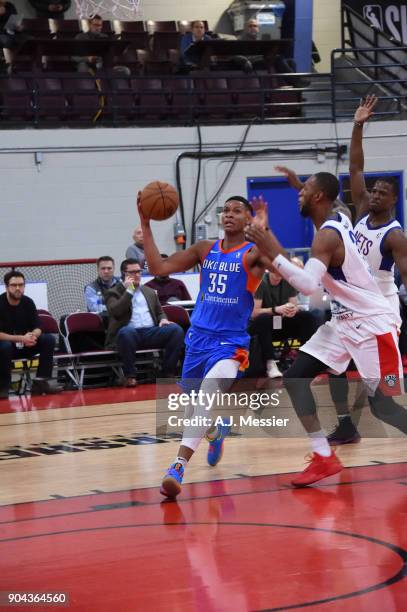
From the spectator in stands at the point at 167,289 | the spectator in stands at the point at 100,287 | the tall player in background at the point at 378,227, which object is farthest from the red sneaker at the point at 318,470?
the spectator in stands at the point at 167,289

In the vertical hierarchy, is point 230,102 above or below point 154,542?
above

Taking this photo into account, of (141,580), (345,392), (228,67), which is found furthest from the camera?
(228,67)

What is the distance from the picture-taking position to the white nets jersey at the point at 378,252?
696 centimetres

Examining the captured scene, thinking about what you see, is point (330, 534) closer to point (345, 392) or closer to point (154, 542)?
point (154, 542)

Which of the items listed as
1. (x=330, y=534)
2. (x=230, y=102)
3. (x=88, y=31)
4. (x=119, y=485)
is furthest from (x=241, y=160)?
(x=330, y=534)

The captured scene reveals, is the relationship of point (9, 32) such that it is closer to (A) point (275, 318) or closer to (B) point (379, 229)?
(A) point (275, 318)

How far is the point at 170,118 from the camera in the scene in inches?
658

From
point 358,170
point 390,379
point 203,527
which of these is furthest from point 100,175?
point 203,527

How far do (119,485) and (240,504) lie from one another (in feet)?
3.29

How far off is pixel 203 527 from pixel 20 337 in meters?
6.49

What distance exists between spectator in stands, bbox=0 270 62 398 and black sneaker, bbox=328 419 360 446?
15.3 feet

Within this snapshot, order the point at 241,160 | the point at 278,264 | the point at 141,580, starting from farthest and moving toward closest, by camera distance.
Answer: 1. the point at 241,160
2. the point at 278,264
3. the point at 141,580

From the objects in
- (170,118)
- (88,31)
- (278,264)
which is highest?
(88,31)

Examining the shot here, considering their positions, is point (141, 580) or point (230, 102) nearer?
point (141, 580)
